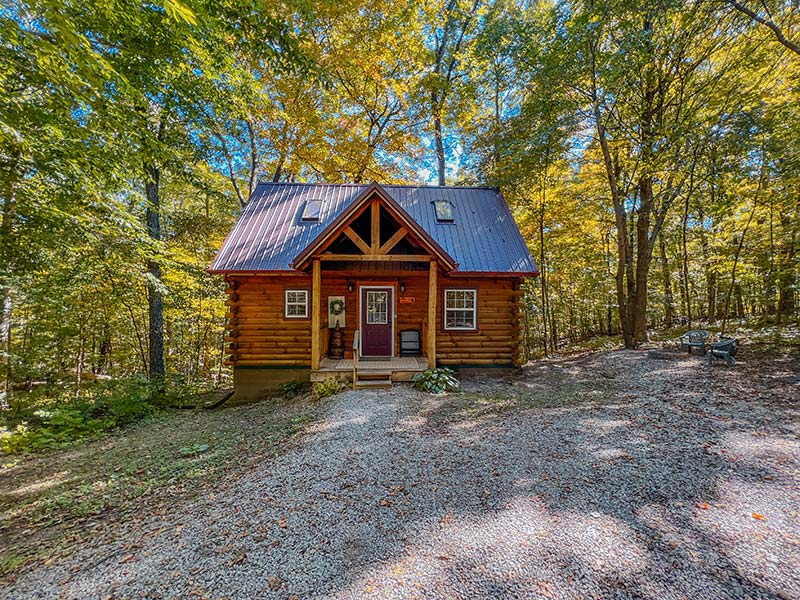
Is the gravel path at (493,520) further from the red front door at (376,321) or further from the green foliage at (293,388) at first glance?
the red front door at (376,321)

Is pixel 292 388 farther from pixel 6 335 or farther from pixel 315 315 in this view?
pixel 6 335

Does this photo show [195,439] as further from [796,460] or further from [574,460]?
[796,460]

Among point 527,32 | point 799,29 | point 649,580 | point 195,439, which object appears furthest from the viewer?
point 527,32

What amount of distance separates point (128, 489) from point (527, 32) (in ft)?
49.8

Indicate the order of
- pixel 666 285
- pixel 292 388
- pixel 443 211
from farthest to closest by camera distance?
pixel 666 285
pixel 443 211
pixel 292 388

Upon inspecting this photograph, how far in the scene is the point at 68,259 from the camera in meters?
8.33

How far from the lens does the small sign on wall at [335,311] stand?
10211 mm

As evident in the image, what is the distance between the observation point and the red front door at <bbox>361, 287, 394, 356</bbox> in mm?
10281

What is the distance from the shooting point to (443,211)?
465 inches

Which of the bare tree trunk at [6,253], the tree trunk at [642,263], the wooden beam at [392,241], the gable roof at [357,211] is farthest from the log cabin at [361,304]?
the tree trunk at [642,263]

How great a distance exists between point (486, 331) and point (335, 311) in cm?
456

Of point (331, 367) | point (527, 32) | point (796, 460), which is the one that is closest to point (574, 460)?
point (796, 460)

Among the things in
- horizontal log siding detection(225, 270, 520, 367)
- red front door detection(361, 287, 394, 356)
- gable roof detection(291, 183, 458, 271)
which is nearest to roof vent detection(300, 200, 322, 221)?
horizontal log siding detection(225, 270, 520, 367)

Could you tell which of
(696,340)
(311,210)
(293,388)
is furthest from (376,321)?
(696,340)
